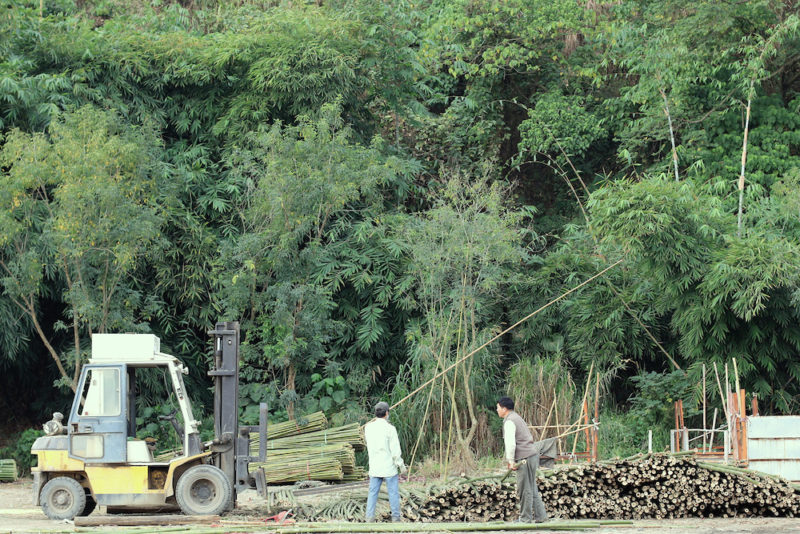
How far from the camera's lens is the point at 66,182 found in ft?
42.7

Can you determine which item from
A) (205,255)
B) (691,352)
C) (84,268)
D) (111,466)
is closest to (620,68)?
(691,352)

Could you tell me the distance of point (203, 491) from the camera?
32.1 ft

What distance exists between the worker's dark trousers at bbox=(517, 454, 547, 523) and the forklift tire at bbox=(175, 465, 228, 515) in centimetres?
303

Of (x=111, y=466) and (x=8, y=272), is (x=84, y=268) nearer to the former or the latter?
(x=8, y=272)

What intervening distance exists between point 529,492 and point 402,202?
9.89m

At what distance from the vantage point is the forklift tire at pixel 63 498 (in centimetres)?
988

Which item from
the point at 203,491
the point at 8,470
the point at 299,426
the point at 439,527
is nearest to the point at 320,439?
the point at 299,426

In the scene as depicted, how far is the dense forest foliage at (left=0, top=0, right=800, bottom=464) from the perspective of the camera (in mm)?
13844

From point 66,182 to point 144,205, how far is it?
195 centimetres

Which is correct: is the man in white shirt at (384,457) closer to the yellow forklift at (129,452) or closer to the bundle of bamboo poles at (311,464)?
the yellow forklift at (129,452)

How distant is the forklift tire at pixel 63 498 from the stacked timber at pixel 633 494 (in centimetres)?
348

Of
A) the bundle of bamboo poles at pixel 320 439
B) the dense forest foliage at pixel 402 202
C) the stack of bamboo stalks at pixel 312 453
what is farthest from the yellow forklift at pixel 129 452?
the dense forest foliage at pixel 402 202

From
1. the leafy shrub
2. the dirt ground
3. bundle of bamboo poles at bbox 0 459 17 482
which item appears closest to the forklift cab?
the dirt ground

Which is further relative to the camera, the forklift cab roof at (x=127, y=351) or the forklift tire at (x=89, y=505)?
the forklift tire at (x=89, y=505)
